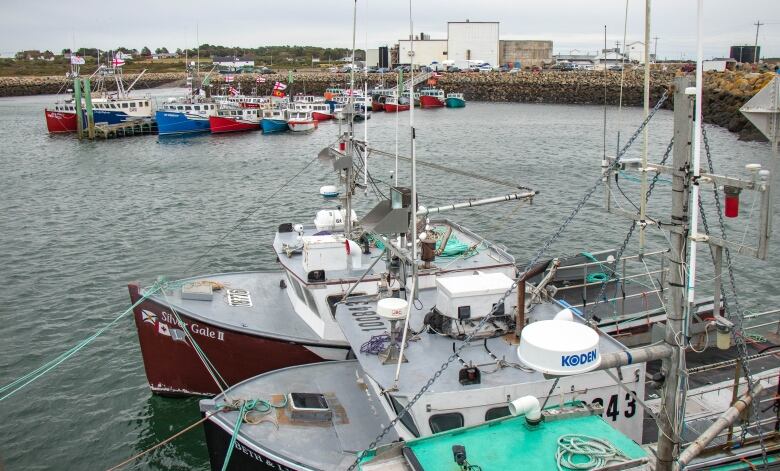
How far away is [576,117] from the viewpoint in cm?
8206

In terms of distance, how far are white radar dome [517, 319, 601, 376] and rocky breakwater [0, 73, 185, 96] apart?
136 m

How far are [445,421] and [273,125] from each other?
6545cm

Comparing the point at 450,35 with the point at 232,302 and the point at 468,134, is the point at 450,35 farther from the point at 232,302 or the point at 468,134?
the point at 232,302

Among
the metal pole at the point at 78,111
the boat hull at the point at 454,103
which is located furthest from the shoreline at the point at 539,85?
the metal pole at the point at 78,111

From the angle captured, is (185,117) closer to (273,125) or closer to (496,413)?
(273,125)

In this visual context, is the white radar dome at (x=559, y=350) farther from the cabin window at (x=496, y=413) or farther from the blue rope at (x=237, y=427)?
the blue rope at (x=237, y=427)

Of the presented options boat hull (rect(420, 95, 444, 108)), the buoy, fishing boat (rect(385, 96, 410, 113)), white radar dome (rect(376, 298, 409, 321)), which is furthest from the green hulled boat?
boat hull (rect(420, 95, 444, 108))

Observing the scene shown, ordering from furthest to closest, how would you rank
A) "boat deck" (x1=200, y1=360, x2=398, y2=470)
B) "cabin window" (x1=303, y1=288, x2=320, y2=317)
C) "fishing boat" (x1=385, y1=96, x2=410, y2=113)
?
"fishing boat" (x1=385, y1=96, x2=410, y2=113), "cabin window" (x1=303, y1=288, x2=320, y2=317), "boat deck" (x1=200, y1=360, x2=398, y2=470)

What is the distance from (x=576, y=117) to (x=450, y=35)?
6923 centimetres

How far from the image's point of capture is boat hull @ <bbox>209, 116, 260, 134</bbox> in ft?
237

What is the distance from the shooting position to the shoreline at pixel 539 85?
7012 centimetres

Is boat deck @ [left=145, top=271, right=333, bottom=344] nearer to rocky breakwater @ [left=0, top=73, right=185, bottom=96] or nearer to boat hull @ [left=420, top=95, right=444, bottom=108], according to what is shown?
boat hull @ [left=420, top=95, right=444, bottom=108]

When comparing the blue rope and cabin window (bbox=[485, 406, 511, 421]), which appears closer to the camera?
cabin window (bbox=[485, 406, 511, 421])

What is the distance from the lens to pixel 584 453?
29.0 feet
